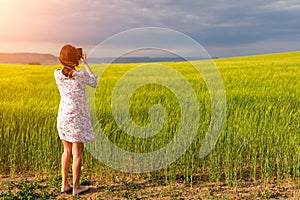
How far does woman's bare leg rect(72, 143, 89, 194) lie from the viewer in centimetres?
572

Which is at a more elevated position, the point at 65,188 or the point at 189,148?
the point at 189,148

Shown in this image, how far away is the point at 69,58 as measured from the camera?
5512 mm

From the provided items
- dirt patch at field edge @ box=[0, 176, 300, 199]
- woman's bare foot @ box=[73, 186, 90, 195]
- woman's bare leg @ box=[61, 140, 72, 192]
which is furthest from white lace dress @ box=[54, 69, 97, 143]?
dirt patch at field edge @ box=[0, 176, 300, 199]

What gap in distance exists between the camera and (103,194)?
598 cm

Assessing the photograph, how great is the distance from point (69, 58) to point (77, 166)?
4.67ft

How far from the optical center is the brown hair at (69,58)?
5.50 meters

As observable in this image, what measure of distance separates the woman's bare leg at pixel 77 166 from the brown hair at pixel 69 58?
93cm

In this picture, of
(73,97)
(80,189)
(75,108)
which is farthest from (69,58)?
(80,189)

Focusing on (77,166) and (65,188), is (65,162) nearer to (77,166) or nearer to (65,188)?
(77,166)

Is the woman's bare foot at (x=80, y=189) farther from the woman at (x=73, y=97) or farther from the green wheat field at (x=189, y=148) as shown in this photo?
the woman at (x=73, y=97)

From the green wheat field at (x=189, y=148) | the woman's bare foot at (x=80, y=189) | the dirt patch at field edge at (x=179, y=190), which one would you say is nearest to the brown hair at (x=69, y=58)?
the green wheat field at (x=189, y=148)

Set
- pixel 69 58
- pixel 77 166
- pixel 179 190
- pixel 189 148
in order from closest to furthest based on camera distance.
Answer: pixel 69 58 → pixel 77 166 → pixel 179 190 → pixel 189 148

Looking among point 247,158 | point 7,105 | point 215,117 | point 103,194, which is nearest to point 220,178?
point 247,158

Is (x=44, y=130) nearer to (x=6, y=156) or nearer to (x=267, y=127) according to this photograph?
(x=6, y=156)
